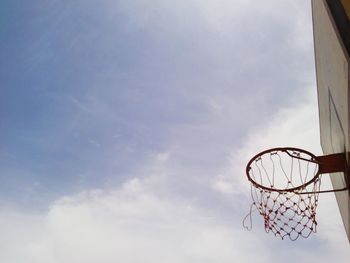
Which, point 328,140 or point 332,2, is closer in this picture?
point 332,2

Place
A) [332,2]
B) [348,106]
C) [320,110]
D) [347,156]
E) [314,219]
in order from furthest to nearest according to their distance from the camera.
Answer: [320,110], [314,219], [347,156], [332,2], [348,106]

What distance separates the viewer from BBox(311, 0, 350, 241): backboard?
3385 mm

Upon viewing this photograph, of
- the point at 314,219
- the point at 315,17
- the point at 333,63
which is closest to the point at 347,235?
the point at 314,219

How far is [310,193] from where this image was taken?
15.5 feet

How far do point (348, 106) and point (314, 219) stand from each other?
74.5 inches

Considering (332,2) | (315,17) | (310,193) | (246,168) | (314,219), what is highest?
(315,17)

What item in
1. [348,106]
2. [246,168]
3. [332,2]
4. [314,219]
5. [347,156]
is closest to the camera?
[348,106]

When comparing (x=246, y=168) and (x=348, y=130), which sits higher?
(x=246, y=168)

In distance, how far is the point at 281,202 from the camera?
4.77 m

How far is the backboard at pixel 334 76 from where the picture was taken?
3.38m

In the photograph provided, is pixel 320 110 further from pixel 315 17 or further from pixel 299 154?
pixel 315 17

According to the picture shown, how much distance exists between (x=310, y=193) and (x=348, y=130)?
1439mm

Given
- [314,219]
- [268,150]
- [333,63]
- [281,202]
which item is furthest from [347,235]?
[333,63]

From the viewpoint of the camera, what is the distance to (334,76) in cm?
386
